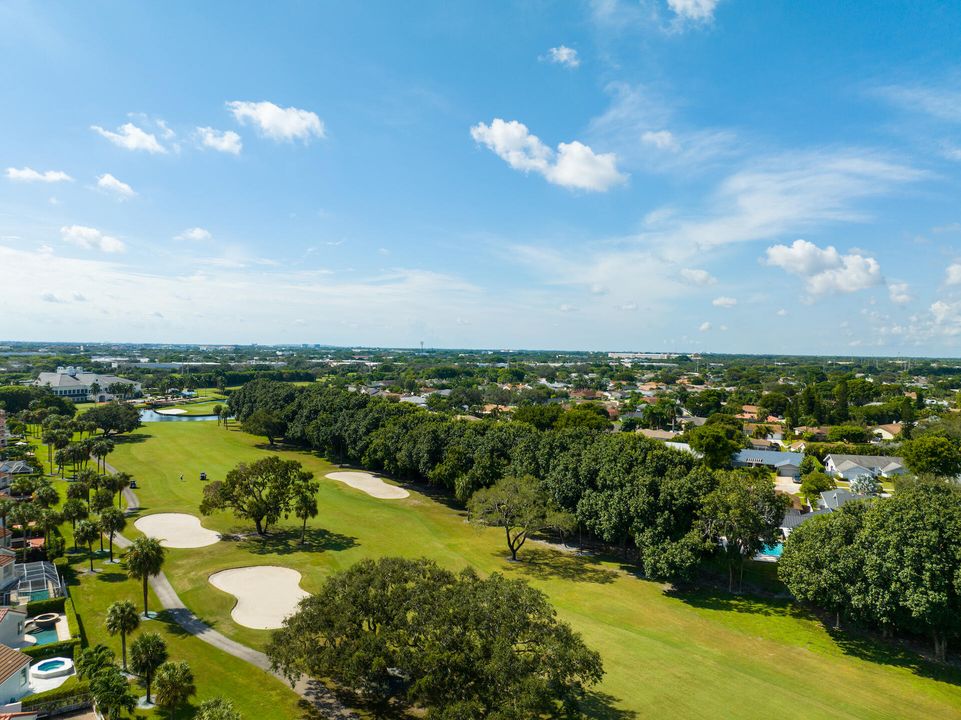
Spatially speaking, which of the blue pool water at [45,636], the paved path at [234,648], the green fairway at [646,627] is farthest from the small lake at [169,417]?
the blue pool water at [45,636]

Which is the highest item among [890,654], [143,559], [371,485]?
[143,559]

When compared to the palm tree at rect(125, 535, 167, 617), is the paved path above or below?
below

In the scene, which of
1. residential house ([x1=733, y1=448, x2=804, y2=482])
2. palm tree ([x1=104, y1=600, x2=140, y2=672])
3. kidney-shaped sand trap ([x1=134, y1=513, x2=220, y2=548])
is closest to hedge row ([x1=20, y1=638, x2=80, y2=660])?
palm tree ([x1=104, y1=600, x2=140, y2=672])

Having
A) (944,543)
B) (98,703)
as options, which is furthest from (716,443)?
(98,703)

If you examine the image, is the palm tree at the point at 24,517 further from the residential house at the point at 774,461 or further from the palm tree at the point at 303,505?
the residential house at the point at 774,461

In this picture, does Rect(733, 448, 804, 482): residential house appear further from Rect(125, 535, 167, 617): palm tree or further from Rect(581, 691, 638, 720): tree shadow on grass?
Rect(125, 535, 167, 617): palm tree

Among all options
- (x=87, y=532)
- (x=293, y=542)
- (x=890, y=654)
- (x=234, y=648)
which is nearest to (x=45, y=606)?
(x=87, y=532)

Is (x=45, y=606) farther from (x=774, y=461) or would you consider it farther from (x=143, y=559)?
(x=774, y=461)
